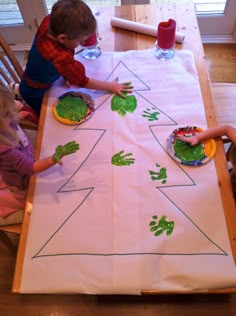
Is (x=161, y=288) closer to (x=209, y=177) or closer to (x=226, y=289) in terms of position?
(x=226, y=289)

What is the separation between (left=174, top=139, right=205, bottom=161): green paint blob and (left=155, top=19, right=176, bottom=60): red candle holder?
1.28 ft

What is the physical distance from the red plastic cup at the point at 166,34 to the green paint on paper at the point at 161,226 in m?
0.64

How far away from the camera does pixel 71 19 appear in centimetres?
82

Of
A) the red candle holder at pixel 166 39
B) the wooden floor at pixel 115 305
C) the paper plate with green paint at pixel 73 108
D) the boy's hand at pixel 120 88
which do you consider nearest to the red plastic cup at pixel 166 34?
the red candle holder at pixel 166 39

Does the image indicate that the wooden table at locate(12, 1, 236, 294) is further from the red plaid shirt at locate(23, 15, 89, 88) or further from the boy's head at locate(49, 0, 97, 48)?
the boy's head at locate(49, 0, 97, 48)

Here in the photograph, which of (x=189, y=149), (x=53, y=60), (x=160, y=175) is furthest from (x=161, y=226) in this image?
(x=53, y=60)

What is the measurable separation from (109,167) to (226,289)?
43 cm

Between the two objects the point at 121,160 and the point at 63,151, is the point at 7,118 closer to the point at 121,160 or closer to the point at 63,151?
the point at 63,151

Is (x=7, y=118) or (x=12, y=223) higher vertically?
(x=7, y=118)

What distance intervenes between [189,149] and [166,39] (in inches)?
17.3

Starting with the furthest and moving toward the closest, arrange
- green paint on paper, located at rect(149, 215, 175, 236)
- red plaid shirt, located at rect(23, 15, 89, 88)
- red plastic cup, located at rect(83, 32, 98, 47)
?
1. red plastic cup, located at rect(83, 32, 98, 47)
2. red plaid shirt, located at rect(23, 15, 89, 88)
3. green paint on paper, located at rect(149, 215, 175, 236)

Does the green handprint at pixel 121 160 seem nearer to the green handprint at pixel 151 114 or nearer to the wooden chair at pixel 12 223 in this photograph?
the green handprint at pixel 151 114

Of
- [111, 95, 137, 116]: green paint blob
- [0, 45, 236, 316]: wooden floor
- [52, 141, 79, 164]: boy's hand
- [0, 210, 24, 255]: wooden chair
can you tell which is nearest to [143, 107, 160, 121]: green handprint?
[111, 95, 137, 116]: green paint blob

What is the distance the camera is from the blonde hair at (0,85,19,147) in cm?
77
